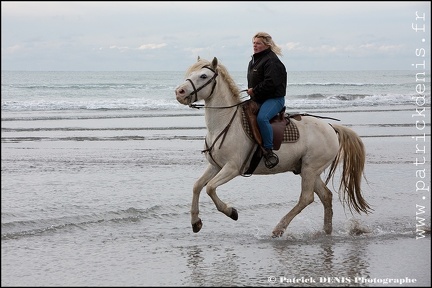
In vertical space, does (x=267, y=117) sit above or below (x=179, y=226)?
above

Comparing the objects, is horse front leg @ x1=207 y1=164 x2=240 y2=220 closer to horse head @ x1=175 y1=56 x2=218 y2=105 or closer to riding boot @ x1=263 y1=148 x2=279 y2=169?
riding boot @ x1=263 y1=148 x2=279 y2=169

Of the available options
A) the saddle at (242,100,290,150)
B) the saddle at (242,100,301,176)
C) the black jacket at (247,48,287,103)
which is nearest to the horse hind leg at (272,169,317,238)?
the saddle at (242,100,301,176)

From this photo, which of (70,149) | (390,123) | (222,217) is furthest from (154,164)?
(390,123)

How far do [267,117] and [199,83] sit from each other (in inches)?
42.5

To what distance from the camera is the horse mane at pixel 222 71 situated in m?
8.60

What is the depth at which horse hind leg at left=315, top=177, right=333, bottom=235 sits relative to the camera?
9277mm

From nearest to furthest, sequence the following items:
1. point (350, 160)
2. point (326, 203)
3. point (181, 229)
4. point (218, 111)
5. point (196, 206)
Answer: point (196, 206), point (218, 111), point (181, 229), point (326, 203), point (350, 160)

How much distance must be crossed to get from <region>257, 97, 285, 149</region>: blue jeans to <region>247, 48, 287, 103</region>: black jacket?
96 mm

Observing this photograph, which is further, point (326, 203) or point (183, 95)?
point (326, 203)

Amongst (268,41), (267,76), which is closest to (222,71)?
(267,76)

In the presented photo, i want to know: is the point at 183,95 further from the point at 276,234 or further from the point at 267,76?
the point at 276,234

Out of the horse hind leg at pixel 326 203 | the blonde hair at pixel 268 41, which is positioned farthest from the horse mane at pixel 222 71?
the horse hind leg at pixel 326 203

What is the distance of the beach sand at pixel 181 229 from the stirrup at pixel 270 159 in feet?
3.14

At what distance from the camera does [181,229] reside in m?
9.12
